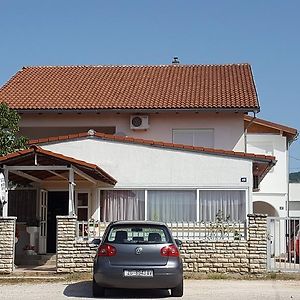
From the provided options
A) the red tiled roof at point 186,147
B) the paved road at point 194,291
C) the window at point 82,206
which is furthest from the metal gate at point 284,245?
the window at point 82,206

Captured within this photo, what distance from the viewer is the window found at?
21806 mm

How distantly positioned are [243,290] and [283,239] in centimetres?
494

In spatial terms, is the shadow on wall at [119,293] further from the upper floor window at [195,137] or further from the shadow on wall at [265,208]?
the shadow on wall at [265,208]

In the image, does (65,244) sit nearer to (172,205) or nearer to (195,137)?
(172,205)

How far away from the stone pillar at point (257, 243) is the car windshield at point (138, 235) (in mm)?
4725

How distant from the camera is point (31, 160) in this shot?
18219mm

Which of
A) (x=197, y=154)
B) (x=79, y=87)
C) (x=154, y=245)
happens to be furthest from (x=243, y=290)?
(x=79, y=87)

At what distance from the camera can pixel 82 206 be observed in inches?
862

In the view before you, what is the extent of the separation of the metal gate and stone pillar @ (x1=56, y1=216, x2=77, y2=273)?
5.10m

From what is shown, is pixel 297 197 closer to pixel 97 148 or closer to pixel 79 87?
pixel 79 87

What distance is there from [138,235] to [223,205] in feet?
24.0

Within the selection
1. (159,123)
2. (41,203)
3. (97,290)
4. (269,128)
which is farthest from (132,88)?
(97,290)

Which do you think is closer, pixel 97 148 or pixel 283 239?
pixel 283 239

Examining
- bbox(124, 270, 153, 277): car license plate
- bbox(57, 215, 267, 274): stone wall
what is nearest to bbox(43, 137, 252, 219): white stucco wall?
bbox(57, 215, 267, 274): stone wall
